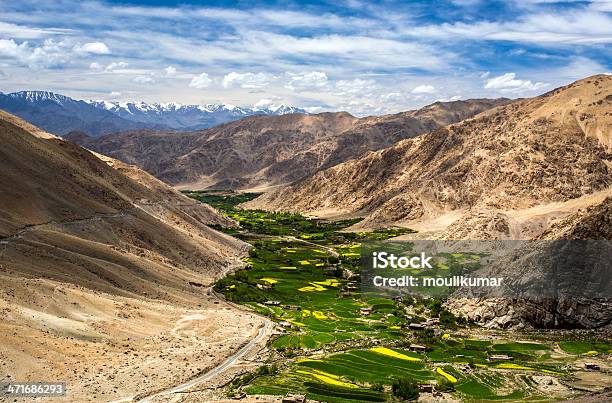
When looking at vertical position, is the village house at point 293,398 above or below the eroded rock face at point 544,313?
below

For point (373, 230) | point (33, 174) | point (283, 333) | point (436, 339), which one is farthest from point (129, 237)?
point (373, 230)

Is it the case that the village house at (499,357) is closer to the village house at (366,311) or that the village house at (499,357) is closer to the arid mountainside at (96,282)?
the village house at (366,311)

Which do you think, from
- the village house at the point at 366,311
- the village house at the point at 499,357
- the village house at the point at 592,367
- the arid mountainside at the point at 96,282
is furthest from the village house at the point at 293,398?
the village house at the point at 366,311

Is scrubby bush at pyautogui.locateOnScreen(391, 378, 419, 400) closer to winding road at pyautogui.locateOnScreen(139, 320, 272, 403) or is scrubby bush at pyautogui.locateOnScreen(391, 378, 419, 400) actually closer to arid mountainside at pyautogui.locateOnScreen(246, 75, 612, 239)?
winding road at pyautogui.locateOnScreen(139, 320, 272, 403)

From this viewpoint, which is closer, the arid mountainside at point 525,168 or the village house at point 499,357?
the village house at point 499,357

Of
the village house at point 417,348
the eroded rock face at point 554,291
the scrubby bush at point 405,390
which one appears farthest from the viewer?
the eroded rock face at point 554,291

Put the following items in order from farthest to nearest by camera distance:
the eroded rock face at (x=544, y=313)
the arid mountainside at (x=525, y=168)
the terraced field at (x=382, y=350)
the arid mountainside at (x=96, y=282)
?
the arid mountainside at (x=525, y=168) → the eroded rock face at (x=544, y=313) → the terraced field at (x=382, y=350) → the arid mountainside at (x=96, y=282)

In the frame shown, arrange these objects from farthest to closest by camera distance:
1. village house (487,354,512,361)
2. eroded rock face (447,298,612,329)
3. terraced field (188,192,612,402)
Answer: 1. eroded rock face (447,298,612,329)
2. village house (487,354,512,361)
3. terraced field (188,192,612,402)

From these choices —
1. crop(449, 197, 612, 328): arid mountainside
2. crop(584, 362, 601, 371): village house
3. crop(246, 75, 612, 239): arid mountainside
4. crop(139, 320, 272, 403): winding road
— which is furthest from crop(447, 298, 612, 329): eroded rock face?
crop(246, 75, 612, 239): arid mountainside
